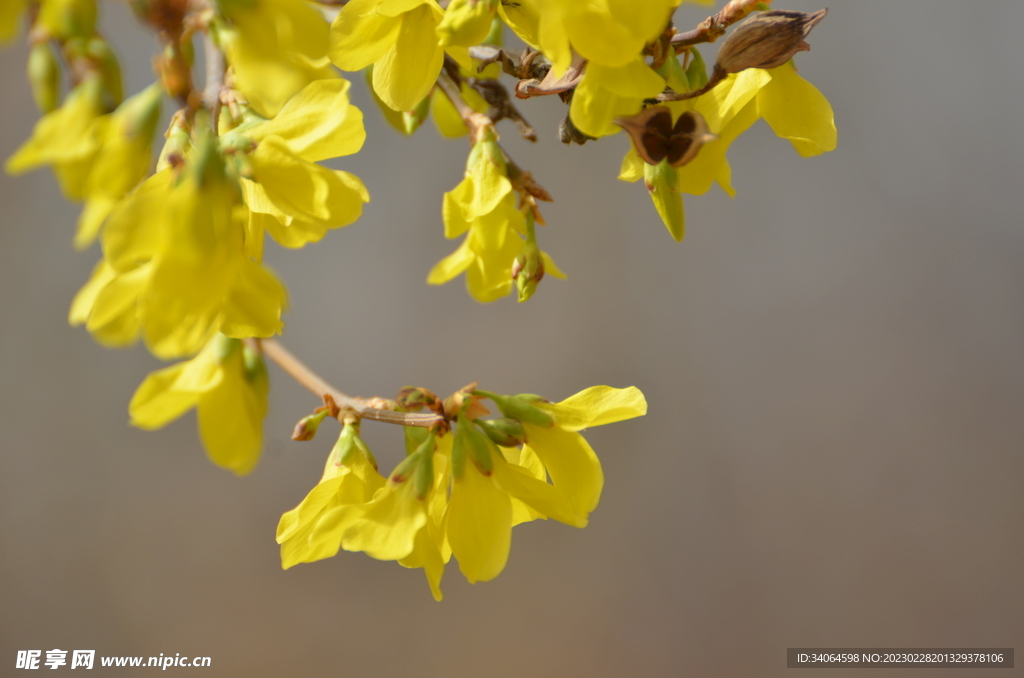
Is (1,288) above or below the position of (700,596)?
above

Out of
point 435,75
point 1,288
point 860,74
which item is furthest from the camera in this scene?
point 860,74

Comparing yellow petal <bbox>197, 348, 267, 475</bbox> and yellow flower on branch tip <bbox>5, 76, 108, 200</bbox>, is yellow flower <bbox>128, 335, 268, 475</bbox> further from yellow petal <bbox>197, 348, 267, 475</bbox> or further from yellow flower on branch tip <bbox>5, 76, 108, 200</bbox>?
yellow flower on branch tip <bbox>5, 76, 108, 200</bbox>

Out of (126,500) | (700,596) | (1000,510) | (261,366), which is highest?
(261,366)

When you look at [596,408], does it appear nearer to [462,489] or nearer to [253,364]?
[462,489]

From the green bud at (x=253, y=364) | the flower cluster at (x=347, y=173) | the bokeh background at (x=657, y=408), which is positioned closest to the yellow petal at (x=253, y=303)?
the flower cluster at (x=347, y=173)

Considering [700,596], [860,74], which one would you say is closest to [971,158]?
[860,74]

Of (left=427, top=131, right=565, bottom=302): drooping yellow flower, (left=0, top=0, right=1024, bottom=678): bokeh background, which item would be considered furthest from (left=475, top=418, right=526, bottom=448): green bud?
(left=0, top=0, right=1024, bottom=678): bokeh background

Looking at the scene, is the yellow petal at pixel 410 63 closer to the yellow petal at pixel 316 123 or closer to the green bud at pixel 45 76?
the yellow petal at pixel 316 123

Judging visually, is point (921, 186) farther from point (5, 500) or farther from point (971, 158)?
point (5, 500)
